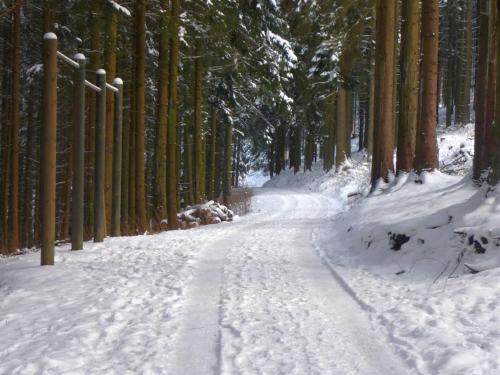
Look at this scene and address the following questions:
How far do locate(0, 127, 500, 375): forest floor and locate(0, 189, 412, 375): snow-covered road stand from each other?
2 cm

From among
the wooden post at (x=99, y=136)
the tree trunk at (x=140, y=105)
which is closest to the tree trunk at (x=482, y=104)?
the wooden post at (x=99, y=136)

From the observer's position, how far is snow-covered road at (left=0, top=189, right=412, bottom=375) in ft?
12.5

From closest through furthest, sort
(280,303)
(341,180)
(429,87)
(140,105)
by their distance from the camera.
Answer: (280,303), (429,87), (140,105), (341,180)

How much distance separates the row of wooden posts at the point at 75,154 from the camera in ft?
24.5

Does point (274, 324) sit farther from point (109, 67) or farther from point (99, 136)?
point (109, 67)

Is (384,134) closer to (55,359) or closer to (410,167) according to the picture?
(410,167)

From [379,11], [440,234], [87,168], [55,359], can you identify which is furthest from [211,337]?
[87,168]

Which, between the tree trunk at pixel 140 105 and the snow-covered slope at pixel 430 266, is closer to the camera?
the snow-covered slope at pixel 430 266

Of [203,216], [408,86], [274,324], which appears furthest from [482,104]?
[203,216]

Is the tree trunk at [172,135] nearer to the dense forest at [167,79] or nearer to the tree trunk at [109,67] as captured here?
the dense forest at [167,79]

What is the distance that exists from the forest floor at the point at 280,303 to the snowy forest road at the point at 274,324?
0.06 feet

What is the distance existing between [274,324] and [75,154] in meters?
5.54

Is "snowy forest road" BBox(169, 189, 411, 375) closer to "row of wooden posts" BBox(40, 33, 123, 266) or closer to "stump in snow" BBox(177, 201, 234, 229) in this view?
"row of wooden posts" BBox(40, 33, 123, 266)

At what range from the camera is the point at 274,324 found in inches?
186
